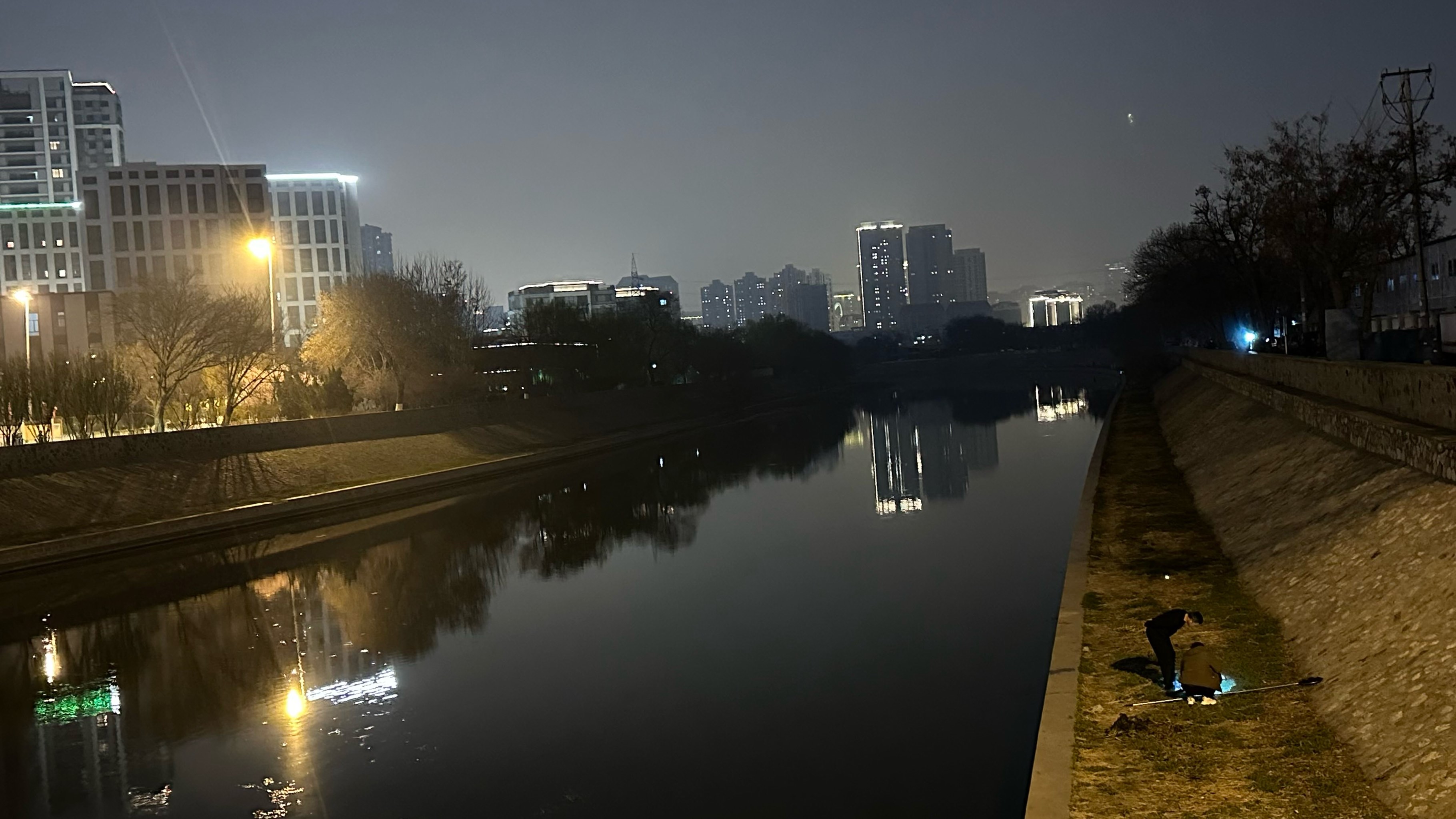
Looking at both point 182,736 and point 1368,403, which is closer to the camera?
point 182,736

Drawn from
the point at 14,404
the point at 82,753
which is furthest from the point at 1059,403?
the point at 82,753

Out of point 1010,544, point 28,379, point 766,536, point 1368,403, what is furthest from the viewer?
point 28,379

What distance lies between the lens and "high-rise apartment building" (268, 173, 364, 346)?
11812 cm

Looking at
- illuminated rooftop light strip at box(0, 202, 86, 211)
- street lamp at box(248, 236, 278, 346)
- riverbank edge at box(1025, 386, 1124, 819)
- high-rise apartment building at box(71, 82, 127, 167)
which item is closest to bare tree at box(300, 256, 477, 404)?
street lamp at box(248, 236, 278, 346)

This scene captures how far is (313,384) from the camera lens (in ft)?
179

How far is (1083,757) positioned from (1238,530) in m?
10.6

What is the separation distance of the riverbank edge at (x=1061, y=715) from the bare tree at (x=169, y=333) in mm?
35559

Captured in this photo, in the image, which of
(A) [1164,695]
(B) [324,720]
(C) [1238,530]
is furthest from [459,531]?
(A) [1164,695]

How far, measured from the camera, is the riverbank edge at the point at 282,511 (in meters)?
28.9

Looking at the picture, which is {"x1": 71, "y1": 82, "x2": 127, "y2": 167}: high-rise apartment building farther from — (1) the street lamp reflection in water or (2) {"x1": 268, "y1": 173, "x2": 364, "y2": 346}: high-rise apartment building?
(1) the street lamp reflection in water

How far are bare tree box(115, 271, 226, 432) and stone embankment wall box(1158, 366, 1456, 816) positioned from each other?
3582 centimetres

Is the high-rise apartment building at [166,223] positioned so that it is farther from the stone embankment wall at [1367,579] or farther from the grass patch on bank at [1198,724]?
the grass patch on bank at [1198,724]

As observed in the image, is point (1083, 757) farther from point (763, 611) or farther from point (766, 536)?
point (766, 536)

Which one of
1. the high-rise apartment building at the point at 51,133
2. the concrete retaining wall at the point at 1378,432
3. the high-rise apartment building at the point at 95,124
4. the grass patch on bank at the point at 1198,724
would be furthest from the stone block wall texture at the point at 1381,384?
the high-rise apartment building at the point at 95,124
